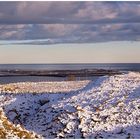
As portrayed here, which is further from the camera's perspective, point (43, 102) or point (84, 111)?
point (43, 102)

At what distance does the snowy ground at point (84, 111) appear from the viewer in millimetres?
29250

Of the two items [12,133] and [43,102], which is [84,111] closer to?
[43,102]

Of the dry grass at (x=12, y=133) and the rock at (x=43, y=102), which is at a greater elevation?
the dry grass at (x=12, y=133)

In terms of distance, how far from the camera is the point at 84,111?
31.6 meters

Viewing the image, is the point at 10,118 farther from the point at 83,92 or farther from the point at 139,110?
the point at 139,110

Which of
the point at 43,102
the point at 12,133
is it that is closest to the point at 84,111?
the point at 43,102

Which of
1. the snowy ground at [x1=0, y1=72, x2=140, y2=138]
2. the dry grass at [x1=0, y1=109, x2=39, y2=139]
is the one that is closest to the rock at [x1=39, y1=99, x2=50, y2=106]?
the snowy ground at [x1=0, y1=72, x2=140, y2=138]

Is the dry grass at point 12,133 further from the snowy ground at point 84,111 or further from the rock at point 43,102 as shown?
the rock at point 43,102

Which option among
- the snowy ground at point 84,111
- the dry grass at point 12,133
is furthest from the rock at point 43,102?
the dry grass at point 12,133

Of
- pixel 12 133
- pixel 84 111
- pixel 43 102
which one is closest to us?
pixel 12 133

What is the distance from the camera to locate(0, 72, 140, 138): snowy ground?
2925 centimetres

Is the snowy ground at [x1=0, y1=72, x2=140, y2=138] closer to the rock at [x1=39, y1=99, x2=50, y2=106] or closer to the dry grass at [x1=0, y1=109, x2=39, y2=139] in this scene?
the rock at [x1=39, y1=99, x2=50, y2=106]

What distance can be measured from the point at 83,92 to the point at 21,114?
5.45 m

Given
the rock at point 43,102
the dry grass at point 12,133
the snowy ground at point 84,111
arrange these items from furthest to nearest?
the rock at point 43,102 → the snowy ground at point 84,111 → the dry grass at point 12,133
